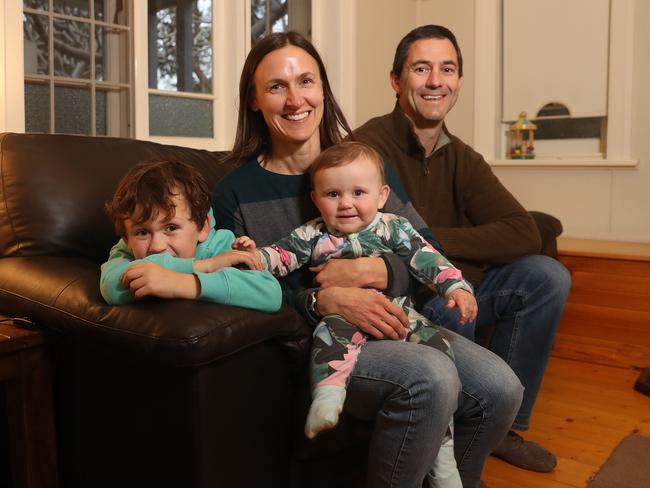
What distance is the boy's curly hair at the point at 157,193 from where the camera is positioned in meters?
1.36

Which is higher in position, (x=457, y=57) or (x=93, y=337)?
(x=457, y=57)

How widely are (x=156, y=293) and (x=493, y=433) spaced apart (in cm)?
78

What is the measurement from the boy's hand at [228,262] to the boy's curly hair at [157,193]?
96 millimetres

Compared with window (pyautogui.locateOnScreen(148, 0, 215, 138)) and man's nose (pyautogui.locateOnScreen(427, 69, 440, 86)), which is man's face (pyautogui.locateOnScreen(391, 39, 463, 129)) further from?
window (pyautogui.locateOnScreen(148, 0, 215, 138))

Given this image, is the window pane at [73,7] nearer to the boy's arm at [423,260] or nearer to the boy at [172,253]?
the boy at [172,253]

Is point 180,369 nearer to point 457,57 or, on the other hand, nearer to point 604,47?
point 457,57

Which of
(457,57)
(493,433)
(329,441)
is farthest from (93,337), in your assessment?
(457,57)

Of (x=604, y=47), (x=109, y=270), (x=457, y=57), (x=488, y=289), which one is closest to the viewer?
(x=109, y=270)

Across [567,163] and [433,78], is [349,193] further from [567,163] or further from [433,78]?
[567,163]

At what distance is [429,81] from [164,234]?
3.76 feet

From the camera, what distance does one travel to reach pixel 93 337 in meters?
1.31

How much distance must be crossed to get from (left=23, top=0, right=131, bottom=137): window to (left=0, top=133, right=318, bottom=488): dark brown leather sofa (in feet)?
3.17

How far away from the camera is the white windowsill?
12.4 feet

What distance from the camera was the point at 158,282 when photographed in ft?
4.14
